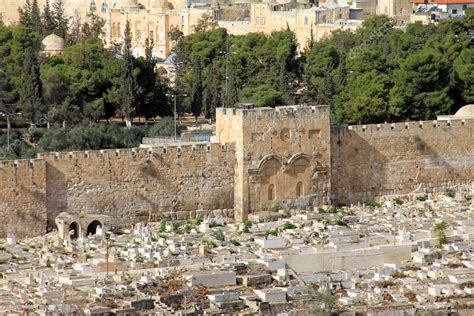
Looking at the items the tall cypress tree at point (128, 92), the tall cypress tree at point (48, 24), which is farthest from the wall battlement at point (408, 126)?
the tall cypress tree at point (48, 24)

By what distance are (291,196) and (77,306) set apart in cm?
905

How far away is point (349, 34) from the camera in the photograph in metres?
58.7

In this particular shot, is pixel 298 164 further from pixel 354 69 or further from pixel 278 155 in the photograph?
pixel 354 69

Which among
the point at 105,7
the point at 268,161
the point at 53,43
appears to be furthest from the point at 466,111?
the point at 105,7

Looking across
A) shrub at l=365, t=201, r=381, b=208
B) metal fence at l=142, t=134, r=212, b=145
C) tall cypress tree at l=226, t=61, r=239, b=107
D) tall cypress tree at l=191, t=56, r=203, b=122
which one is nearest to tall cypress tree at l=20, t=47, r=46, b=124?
metal fence at l=142, t=134, r=212, b=145

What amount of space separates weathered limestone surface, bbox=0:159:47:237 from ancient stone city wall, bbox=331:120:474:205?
6.72 m

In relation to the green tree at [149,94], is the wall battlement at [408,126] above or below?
below

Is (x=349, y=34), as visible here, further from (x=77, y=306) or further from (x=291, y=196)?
(x=77, y=306)

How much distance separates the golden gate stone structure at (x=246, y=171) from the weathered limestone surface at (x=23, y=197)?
19 mm

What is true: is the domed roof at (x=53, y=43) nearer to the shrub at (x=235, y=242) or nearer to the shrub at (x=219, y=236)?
the shrub at (x=219, y=236)

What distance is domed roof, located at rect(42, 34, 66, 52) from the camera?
5919 cm

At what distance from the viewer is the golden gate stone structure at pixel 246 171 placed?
39500mm

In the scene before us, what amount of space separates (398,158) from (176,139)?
5.11 m

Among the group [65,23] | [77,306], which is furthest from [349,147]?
[65,23]
